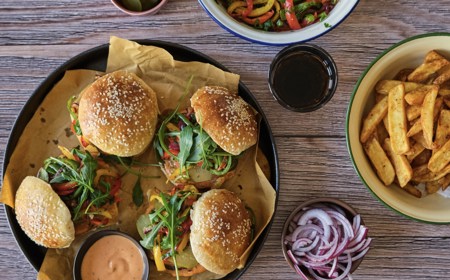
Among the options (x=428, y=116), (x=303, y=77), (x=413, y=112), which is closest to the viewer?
(x=428, y=116)

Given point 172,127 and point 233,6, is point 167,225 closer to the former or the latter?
point 172,127

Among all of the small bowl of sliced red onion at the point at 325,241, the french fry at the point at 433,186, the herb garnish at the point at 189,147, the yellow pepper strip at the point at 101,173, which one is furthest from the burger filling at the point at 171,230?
the french fry at the point at 433,186

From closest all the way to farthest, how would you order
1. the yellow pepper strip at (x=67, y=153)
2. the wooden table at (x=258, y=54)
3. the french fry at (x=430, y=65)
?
the french fry at (x=430, y=65) → the yellow pepper strip at (x=67, y=153) → the wooden table at (x=258, y=54)

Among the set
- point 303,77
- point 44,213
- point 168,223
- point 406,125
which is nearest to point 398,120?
point 406,125

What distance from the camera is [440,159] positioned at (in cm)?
236

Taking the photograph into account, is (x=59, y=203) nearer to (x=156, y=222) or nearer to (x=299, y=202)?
(x=156, y=222)

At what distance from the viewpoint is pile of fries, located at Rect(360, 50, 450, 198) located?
7.67 feet

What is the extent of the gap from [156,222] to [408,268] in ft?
3.94

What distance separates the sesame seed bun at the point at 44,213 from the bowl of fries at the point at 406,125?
1.23 meters

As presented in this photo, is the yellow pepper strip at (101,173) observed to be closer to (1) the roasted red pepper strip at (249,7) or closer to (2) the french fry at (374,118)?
(1) the roasted red pepper strip at (249,7)

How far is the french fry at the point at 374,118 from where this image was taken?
2.42 m

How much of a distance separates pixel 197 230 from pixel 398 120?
3.13 feet

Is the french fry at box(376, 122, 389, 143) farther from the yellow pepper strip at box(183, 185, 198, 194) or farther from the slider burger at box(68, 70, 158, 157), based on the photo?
the slider burger at box(68, 70, 158, 157)

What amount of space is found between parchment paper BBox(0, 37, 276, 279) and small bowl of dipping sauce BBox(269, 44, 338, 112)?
20 cm
